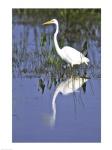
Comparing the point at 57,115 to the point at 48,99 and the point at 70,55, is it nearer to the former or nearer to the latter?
the point at 48,99

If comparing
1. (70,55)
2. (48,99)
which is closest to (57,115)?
(48,99)

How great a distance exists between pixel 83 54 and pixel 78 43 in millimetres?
65

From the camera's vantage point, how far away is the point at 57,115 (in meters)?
8.39

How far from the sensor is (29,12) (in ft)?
27.5

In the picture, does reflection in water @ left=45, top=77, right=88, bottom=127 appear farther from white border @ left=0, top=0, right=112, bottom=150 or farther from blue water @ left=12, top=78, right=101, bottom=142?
white border @ left=0, top=0, right=112, bottom=150

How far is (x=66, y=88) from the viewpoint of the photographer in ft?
27.6

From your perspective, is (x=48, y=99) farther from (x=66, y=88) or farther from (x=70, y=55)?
(x=70, y=55)
